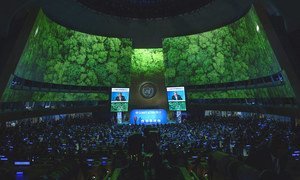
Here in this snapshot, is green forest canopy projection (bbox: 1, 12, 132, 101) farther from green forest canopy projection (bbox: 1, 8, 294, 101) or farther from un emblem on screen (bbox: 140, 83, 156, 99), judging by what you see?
un emblem on screen (bbox: 140, 83, 156, 99)

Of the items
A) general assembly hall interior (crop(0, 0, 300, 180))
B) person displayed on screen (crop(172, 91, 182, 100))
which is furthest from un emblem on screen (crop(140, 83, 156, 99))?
person displayed on screen (crop(172, 91, 182, 100))

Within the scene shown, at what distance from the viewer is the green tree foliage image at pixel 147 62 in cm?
4488

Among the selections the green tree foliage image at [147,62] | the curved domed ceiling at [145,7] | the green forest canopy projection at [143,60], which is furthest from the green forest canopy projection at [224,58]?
the curved domed ceiling at [145,7]

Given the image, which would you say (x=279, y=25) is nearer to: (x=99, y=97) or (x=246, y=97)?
(x=246, y=97)

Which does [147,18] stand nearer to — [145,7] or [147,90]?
[145,7]

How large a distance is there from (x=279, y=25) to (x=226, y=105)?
753 inches

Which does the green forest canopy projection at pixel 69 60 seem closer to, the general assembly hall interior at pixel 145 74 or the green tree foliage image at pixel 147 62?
the general assembly hall interior at pixel 145 74

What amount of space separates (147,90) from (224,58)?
13.6 meters

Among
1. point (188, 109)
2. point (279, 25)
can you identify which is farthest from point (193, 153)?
point (188, 109)

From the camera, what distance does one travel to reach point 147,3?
121 ft

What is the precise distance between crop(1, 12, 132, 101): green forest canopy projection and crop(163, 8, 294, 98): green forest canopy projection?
Result: 7472 millimetres

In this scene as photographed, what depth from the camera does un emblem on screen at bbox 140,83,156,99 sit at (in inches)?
1794

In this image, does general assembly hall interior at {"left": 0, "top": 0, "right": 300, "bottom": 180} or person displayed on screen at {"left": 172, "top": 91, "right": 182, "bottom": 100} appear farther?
person displayed on screen at {"left": 172, "top": 91, "right": 182, "bottom": 100}

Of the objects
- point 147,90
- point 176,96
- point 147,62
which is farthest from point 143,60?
point 176,96
